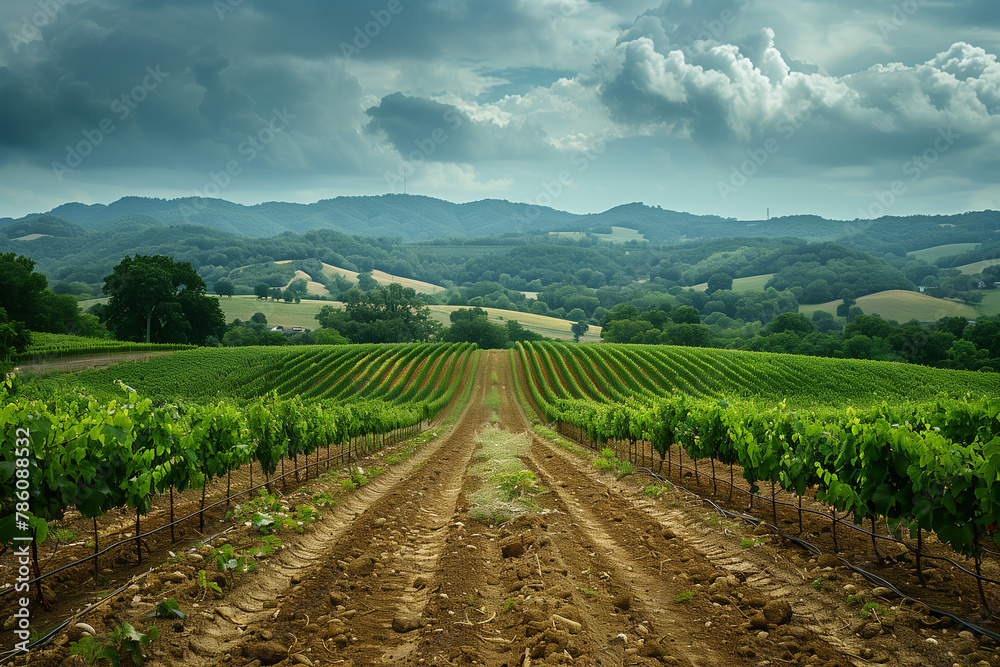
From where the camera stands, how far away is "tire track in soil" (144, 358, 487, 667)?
5.77 m

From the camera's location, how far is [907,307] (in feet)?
449

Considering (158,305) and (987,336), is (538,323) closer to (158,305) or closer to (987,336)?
(987,336)

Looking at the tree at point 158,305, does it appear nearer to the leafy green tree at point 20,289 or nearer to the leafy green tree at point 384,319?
the leafy green tree at point 20,289

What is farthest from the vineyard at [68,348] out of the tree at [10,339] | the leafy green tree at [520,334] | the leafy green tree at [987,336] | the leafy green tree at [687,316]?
the leafy green tree at [987,336]

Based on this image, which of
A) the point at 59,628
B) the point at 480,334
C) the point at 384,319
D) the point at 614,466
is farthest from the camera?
the point at 384,319

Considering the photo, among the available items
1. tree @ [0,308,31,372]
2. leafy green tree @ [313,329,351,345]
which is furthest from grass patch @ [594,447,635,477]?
leafy green tree @ [313,329,351,345]

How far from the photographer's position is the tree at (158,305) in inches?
2591

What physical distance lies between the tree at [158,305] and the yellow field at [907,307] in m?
145

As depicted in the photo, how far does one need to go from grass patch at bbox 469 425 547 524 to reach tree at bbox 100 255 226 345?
204ft

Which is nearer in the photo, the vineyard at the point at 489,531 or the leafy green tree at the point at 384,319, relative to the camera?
the vineyard at the point at 489,531

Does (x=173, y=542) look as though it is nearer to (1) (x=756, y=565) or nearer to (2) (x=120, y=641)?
(2) (x=120, y=641)

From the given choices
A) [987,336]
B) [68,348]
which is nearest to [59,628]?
[68,348]

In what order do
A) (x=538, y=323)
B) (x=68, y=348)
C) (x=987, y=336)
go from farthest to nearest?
1. (x=538, y=323)
2. (x=987, y=336)
3. (x=68, y=348)

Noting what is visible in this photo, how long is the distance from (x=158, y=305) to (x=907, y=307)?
166821mm
